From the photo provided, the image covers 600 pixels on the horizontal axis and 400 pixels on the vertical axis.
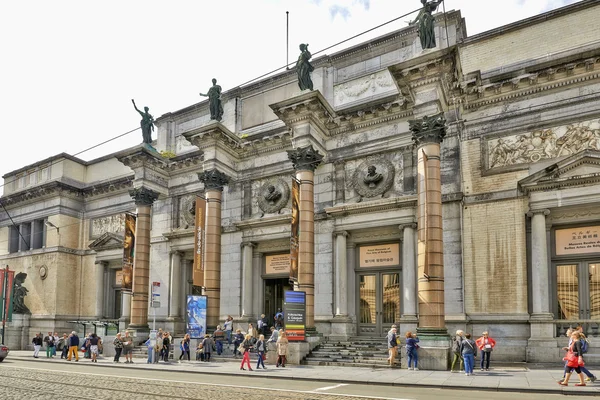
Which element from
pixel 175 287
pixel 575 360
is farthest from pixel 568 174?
pixel 175 287

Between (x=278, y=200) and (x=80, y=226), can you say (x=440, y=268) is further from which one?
(x=80, y=226)

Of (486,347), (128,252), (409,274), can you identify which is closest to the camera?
(486,347)

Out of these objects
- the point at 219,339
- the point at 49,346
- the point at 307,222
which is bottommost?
the point at 49,346

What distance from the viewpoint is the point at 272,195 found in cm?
2806

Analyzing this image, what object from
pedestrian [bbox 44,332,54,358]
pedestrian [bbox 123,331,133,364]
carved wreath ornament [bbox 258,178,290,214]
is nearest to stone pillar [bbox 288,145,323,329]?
carved wreath ornament [bbox 258,178,290,214]

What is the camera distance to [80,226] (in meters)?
38.1

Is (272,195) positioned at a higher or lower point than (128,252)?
higher

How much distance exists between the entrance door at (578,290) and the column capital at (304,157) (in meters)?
10.9

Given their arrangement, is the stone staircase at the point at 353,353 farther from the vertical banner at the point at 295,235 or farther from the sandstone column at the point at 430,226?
the vertical banner at the point at 295,235

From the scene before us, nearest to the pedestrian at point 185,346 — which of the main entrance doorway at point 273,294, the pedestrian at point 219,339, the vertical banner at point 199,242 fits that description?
the pedestrian at point 219,339

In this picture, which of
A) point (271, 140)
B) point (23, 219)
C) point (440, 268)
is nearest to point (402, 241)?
point (440, 268)

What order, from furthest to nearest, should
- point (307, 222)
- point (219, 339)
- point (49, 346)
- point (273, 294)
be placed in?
point (49, 346)
point (273, 294)
point (219, 339)
point (307, 222)

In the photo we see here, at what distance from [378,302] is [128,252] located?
47.9 feet

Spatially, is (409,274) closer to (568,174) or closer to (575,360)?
(568,174)
